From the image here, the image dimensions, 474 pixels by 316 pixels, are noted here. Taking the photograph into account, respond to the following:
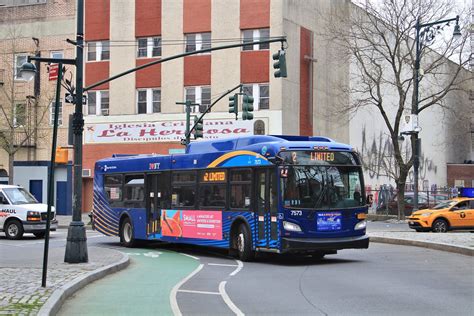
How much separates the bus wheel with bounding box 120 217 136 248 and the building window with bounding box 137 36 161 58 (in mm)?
21852

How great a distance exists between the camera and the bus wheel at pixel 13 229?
2635cm

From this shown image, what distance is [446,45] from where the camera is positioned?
3700 centimetres

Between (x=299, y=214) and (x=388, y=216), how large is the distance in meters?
26.9

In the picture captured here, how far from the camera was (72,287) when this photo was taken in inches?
450

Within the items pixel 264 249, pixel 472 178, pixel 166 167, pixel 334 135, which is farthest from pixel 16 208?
pixel 472 178

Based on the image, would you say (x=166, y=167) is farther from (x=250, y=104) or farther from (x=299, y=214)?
(x=250, y=104)

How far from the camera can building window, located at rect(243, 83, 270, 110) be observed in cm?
4056

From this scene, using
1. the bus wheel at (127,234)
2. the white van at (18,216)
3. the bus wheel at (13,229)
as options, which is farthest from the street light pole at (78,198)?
the bus wheel at (13,229)

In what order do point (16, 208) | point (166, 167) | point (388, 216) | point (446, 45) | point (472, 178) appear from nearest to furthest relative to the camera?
point (166, 167)
point (16, 208)
point (446, 45)
point (388, 216)
point (472, 178)

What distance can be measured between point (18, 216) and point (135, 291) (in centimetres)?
1573

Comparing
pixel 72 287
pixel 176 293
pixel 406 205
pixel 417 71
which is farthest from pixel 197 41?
pixel 72 287

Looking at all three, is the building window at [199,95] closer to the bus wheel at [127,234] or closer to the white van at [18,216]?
the white van at [18,216]

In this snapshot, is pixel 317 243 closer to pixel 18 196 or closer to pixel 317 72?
pixel 18 196

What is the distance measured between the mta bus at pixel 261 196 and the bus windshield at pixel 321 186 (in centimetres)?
2
